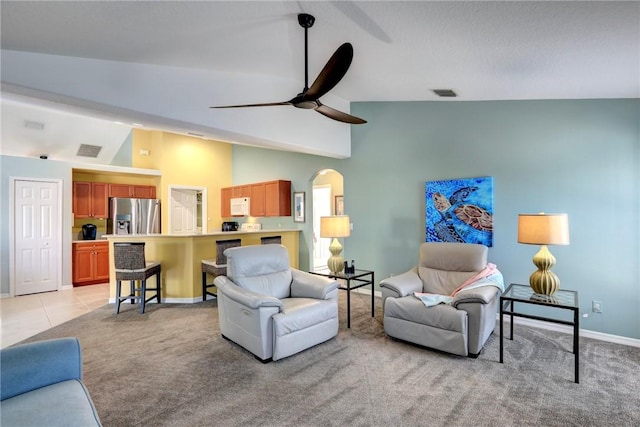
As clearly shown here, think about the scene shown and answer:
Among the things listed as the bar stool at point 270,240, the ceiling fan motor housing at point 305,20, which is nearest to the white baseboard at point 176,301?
the bar stool at point 270,240

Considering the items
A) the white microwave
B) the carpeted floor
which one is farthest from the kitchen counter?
the white microwave

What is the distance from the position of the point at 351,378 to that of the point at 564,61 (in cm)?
313

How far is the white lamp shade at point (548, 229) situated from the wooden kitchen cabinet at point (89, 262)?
282 inches

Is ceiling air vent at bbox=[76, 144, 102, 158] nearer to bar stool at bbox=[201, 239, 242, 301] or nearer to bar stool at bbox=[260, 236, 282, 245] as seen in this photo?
bar stool at bbox=[201, 239, 242, 301]

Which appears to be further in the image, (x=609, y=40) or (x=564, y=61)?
(x=564, y=61)

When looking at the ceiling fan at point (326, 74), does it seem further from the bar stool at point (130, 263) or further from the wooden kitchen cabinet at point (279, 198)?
the wooden kitchen cabinet at point (279, 198)

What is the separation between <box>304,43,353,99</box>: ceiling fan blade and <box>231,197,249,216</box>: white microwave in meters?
5.42

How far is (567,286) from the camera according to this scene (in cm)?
358

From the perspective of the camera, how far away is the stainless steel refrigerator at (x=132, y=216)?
6.98 metres

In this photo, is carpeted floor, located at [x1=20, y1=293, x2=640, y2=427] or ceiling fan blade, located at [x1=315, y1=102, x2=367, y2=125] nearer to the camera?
carpeted floor, located at [x1=20, y1=293, x2=640, y2=427]

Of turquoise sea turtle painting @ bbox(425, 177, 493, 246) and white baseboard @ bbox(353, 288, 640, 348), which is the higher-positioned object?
turquoise sea turtle painting @ bbox(425, 177, 493, 246)

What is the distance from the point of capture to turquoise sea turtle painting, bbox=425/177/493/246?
4070 mm

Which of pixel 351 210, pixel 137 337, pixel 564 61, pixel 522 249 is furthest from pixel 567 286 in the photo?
pixel 137 337

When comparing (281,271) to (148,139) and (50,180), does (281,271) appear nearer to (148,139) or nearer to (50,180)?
(50,180)
